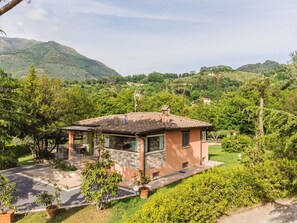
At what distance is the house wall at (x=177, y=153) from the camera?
1898 cm

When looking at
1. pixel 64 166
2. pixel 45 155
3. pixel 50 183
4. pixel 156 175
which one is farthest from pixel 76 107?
pixel 156 175

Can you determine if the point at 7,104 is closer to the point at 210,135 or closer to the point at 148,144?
the point at 148,144

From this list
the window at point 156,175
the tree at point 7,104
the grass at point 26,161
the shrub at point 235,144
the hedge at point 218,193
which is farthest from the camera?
the shrub at point 235,144

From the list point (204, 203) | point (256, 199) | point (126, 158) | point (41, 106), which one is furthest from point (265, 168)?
point (41, 106)

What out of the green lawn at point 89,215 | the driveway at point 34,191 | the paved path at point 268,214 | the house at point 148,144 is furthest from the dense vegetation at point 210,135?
the house at point 148,144

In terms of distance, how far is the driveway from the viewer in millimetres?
13383

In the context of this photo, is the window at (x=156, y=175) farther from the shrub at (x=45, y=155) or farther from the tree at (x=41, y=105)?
the shrub at (x=45, y=155)

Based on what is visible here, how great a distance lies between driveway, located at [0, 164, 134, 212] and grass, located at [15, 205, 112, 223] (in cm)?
81

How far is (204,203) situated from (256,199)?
3.43 metres

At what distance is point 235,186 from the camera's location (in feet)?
36.4

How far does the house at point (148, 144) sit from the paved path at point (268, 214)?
25.1ft

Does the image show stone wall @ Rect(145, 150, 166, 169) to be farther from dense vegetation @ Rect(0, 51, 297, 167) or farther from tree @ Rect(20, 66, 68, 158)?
tree @ Rect(20, 66, 68, 158)

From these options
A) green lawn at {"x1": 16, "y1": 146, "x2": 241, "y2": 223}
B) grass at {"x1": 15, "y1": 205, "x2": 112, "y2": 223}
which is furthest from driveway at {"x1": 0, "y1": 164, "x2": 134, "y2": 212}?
green lawn at {"x1": 16, "y1": 146, "x2": 241, "y2": 223}

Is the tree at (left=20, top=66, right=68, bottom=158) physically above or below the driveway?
above
